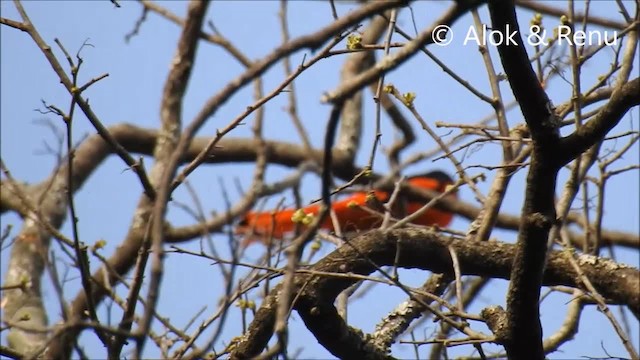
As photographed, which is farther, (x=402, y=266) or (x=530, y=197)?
(x=402, y=266)

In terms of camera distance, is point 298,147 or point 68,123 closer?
point 68,123

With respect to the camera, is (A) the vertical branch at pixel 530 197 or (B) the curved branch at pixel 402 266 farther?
(B) the curved branch at pixel 402 266

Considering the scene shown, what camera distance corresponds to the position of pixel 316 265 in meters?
2.55

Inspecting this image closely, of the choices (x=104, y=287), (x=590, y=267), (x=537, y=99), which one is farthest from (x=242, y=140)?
(x=537, y=99)

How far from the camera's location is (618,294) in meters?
2.66

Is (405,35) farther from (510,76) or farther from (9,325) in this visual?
(9,325)

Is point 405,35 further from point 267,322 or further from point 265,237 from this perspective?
point 267,322

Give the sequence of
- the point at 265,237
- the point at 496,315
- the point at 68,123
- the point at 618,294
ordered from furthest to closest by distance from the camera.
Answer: the point at 265,237 → the point at 618,294 → the point at 496,315 → the point at 68,123

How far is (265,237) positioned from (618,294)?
121 cm

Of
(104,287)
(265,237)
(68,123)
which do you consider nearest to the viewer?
(68,123)

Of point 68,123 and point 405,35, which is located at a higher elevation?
point 405,35

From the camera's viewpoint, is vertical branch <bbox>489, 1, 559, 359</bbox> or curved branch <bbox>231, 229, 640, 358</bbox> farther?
curved branch <bbox>231, 229, 640, 358</bbox>

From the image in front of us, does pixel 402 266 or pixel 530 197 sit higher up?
pixel 402 266

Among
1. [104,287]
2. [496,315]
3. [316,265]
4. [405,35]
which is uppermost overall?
[405,35]
